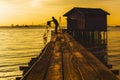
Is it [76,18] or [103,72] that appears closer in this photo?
[103,72]

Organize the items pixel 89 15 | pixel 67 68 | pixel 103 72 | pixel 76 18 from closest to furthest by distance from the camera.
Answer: pixel 103 72, pixel 67 68, pixel 89 15, pixel 76 18

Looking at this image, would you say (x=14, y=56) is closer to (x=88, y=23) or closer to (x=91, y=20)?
(x=88, y=23)

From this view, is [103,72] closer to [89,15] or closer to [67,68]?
[67,68]

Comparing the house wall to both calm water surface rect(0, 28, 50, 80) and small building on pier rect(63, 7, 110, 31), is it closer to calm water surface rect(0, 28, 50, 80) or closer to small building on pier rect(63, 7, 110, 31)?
small building on pier rect(63, 7, 110, 31)

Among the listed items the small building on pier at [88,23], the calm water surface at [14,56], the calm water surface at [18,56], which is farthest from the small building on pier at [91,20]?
the calm water surface at [14,56]

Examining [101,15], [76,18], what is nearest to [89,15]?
[101,15]

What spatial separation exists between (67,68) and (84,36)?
1528 inches

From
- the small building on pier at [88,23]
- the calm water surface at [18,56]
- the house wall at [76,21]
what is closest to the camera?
the calm water surface at [18,56]

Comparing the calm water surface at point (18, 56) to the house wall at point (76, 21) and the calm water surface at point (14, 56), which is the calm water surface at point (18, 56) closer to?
the calm water surface at point (14, 56)

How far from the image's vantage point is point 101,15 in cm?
4141

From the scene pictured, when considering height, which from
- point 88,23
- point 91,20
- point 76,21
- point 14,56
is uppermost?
point 91,20

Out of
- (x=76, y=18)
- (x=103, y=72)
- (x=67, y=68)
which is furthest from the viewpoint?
(x=76, y=18)

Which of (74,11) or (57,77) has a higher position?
(74,11)

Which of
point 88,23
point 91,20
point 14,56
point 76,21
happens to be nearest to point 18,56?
point 14,56
